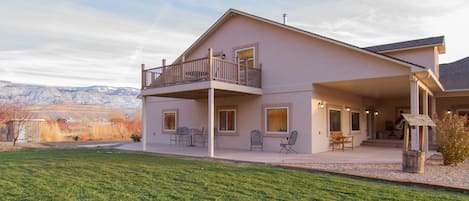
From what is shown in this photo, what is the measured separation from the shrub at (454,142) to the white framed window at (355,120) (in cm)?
602

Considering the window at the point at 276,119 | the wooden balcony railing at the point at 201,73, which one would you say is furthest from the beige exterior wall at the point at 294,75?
the wooden balcony railing at the point at 201,73

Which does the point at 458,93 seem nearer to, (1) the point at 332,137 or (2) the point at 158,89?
(1) the point at 332,137

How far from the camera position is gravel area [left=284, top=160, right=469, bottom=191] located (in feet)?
22.2

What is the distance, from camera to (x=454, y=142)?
9.12 metres

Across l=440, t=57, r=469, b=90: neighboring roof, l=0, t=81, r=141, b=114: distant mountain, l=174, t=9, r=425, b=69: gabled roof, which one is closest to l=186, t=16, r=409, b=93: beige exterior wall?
l=174, t=9, r=425, b=69: gabled roof

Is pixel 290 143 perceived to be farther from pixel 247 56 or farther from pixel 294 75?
pixel 247 56

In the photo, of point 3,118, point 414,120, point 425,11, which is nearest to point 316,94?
point 414,120

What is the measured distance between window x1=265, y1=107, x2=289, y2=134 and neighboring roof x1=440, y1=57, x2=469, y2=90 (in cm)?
816

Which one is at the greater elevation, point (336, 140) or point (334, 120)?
point (334, 120)

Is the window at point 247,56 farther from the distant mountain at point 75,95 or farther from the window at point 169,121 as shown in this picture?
the distant mountain at point 75,95

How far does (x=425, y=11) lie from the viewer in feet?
44.5

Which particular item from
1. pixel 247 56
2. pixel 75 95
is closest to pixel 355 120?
pixel 247 56

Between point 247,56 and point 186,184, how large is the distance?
8.39 m

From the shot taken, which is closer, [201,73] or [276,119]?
[201,73]
